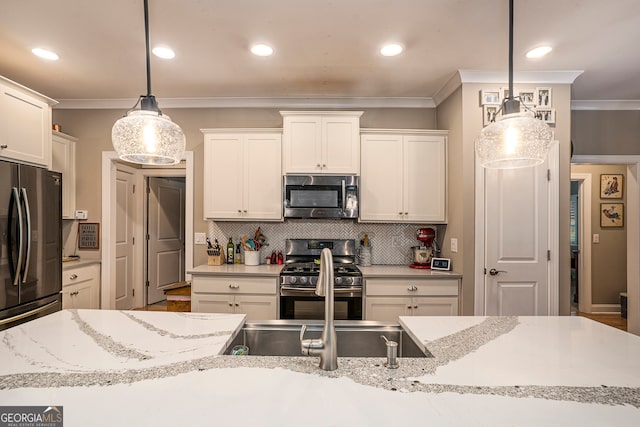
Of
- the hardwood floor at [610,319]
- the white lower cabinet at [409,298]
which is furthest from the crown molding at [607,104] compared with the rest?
the hardwood floor at [610,319]

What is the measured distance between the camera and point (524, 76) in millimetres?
2793

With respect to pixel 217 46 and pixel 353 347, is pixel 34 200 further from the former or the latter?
pixel 353 347

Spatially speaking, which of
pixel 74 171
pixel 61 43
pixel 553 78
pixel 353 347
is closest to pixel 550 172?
pixel 553 78

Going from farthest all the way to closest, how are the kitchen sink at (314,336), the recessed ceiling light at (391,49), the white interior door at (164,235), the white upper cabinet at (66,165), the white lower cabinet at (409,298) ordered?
the white interior door at (164,235), the white upper cabinet at (66,165), the white lower cabinet at (409,298), the recessed ceiling light at (391,49), the kitchen sink at (314,336)

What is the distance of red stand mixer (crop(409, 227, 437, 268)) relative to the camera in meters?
3.24

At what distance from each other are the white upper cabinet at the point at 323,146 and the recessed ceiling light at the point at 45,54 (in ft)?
5.97

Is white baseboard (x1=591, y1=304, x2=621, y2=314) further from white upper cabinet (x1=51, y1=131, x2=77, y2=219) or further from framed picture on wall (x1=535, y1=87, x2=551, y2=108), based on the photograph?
white upper cabinet (x1=51, y1=131, x2=77, y2=219)

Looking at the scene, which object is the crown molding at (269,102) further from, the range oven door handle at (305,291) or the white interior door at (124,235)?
the range oven door handle at (305,291)

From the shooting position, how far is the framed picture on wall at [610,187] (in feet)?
15.1

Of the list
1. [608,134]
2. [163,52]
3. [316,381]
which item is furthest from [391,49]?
[608,134]

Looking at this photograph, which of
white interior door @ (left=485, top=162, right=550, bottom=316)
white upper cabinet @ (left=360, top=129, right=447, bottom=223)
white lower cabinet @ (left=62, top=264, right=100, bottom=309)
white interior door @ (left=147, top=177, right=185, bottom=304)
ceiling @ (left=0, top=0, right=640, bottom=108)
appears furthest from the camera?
white interior door @ (left=147, top=177, right=185, bottom=304)

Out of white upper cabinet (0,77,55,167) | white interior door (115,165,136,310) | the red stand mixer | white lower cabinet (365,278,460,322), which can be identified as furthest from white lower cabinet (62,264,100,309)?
the red stand mixer

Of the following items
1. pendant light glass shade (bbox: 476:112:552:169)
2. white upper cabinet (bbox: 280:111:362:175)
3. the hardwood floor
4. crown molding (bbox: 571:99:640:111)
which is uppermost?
crown molding (bbox: 571:99:640:111)

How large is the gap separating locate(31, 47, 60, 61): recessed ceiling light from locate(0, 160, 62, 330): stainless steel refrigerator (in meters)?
0.87
